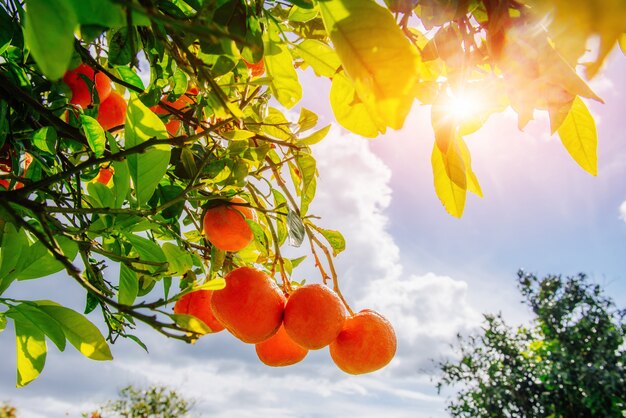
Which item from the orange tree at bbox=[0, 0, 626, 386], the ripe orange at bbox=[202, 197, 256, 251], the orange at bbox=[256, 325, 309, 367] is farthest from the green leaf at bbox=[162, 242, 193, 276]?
the orange at bbox=[256, 325, 309, 367]

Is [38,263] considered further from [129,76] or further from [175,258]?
[129,76]

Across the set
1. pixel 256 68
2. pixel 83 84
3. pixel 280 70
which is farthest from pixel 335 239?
pixel 83 84

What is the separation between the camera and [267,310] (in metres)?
0.83

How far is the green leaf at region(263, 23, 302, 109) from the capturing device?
0.65 metres

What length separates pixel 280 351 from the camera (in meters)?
0.96

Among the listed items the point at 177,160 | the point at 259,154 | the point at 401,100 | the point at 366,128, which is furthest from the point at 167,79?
the point at 401,100

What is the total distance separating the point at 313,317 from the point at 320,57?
0.42 m

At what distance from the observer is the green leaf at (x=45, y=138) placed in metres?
0.84

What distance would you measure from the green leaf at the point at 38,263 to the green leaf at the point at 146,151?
0.19 metres

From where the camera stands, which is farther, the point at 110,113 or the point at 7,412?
the point at 7,412

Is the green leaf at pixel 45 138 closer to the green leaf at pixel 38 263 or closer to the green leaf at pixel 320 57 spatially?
the green leaf at pixel 38 263

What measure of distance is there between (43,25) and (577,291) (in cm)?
1013

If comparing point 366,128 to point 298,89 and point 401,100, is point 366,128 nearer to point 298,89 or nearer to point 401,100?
point 401,100

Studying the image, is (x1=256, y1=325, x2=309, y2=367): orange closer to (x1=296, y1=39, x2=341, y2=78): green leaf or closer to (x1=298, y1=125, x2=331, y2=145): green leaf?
(x1=298, y1=125, x2=331, y2=145): green leaf
